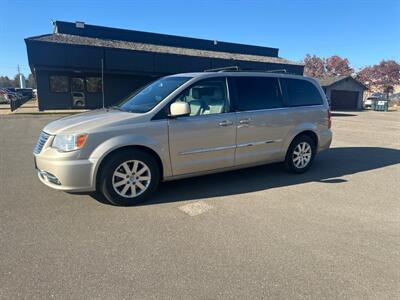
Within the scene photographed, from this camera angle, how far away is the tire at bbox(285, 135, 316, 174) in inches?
241

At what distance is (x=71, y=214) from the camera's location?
4211mm

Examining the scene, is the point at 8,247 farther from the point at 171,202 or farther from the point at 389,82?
the point at 389,82

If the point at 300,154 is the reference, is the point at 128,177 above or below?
below

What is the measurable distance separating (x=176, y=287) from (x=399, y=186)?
15.8 ft

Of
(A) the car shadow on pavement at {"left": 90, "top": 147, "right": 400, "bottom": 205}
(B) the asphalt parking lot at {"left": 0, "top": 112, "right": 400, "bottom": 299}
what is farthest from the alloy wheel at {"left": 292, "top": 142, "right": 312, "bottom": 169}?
(B) the asphalt parking lot at {"left": 0, "top": 112, "right": 400, "bottom": 299}

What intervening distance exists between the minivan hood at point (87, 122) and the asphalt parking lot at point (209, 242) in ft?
3.49

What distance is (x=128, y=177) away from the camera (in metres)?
4.48

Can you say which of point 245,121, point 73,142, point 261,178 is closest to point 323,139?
point 261,178

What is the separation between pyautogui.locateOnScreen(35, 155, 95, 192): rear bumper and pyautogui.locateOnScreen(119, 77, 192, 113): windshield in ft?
3.71

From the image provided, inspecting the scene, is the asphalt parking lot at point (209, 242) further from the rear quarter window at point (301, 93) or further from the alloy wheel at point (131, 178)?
the rear quarter window at point (301, 93)

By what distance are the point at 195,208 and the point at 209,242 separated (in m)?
0.98

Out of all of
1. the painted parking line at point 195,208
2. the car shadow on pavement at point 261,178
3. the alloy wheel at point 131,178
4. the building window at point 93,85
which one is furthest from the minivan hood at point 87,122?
the building window at point 93,85

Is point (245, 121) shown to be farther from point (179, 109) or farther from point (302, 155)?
point (302, 155)

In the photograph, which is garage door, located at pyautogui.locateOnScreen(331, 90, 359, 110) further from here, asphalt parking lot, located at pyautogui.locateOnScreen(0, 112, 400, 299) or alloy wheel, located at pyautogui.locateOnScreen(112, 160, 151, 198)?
alloy wheel, located at pyautogui.locateOnScreen(112, 160, 151, 198)
